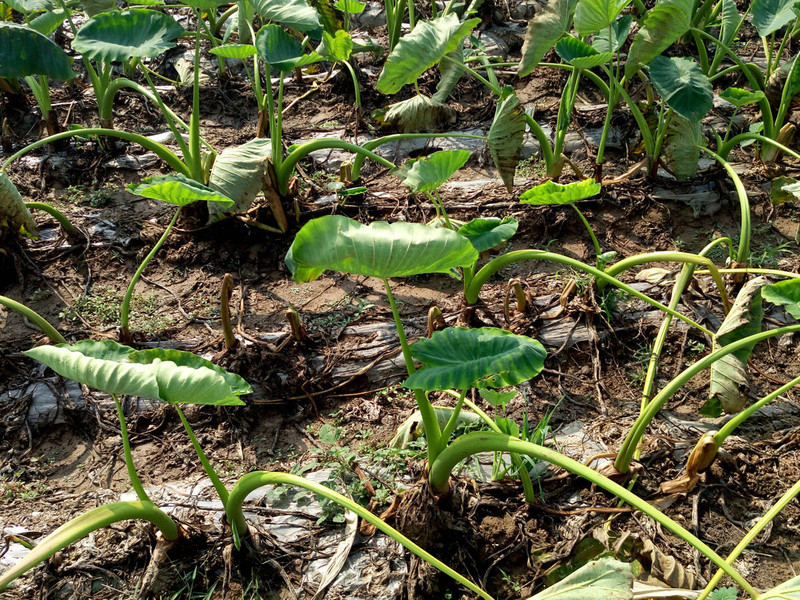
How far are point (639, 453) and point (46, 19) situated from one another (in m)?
3.14

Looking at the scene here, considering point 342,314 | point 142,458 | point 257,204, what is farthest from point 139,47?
point 142,458

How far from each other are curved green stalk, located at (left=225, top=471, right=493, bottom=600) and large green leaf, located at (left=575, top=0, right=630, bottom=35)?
2.09 meters

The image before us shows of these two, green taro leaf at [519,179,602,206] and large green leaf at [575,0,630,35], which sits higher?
large green leaf at [575,0,630,35]

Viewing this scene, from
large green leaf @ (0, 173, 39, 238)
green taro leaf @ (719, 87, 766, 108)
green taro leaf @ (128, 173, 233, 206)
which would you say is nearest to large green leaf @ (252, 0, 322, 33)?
green taro leaf @ (128, 173, 233, 206)

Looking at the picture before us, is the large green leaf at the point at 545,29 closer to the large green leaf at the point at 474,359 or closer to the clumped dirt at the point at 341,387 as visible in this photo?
the clumped dirt at the point at 341,387

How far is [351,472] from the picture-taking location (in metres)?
1.95

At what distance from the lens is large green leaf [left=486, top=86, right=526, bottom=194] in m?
2.51

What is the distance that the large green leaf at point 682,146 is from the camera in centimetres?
280

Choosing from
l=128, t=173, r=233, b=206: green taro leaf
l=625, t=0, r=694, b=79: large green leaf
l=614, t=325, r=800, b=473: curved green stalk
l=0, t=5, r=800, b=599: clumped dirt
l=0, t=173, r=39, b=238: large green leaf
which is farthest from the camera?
l=625, t=0, r=694, b=79: large green leaf

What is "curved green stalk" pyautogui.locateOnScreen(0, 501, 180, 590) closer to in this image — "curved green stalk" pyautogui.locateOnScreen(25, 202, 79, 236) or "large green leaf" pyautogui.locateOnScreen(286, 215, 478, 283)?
"large green leaf" pyautogui.locateOnScreen(286, 215, 478, 283)

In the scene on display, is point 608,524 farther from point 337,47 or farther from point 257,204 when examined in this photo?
point 337,47

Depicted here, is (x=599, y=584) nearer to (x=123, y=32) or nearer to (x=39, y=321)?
(x=39, y=321)

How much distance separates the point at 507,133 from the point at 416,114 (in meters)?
0.86

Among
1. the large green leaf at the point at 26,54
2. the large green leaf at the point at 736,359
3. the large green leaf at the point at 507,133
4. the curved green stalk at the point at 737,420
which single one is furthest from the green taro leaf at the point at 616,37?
the large green leaf at the point at 26,54
